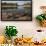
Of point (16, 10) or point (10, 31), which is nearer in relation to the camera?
point (10, 31)

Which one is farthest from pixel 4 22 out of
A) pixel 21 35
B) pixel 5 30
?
pixel 21 35

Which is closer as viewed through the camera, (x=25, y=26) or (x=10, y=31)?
(x=10, y=31)

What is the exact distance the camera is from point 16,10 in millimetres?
2822

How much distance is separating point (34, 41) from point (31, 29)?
0.71 feet

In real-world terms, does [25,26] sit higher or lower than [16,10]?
lower

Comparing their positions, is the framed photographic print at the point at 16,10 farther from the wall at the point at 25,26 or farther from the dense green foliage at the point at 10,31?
the dense green foliage at the point at 10,31

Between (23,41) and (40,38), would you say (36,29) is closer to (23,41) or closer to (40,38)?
(40,38)

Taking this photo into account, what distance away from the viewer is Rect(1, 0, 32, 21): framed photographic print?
2.81 meters

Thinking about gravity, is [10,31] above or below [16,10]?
below

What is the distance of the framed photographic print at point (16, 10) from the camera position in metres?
2.81

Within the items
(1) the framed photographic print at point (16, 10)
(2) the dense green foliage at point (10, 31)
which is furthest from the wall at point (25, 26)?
(2) the dense green foliage at point (10, 31)

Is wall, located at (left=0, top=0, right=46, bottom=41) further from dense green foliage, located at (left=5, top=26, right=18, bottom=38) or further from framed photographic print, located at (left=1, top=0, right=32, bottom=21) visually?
dense green foliage, located at (left=5, top=26, right=18, bottom=38)

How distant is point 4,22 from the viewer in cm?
285

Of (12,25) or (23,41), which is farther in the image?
(12,25)
